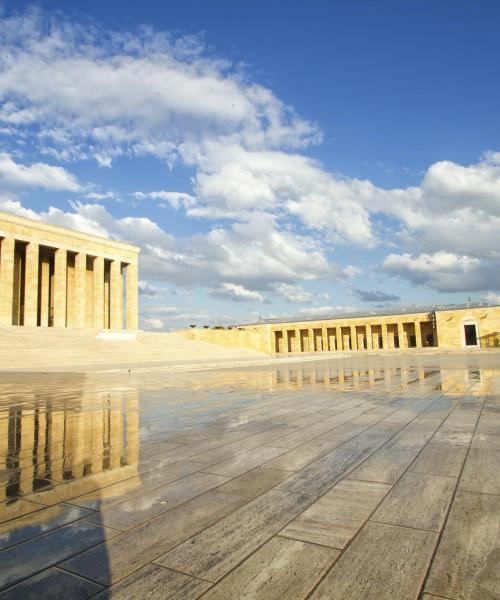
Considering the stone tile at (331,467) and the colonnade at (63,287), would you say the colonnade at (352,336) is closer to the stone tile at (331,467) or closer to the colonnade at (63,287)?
the colonnade at (63,287)

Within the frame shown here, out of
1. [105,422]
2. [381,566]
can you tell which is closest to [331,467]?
[381,566]

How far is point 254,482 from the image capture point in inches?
152

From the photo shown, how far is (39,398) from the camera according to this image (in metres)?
10.8

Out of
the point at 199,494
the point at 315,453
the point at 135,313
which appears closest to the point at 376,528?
the point at 199,494

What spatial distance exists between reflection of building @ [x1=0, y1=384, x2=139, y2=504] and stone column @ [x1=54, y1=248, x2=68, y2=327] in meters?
40.1

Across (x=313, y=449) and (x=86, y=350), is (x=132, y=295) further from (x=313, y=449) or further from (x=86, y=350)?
(x=313, y=449)

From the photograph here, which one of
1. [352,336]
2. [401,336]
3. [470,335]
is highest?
[352,336]

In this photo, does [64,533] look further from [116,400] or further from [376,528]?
[116,400]

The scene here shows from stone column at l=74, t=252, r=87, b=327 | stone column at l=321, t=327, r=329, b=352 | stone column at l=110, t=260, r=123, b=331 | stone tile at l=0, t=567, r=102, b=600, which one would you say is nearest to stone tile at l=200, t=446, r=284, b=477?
stone tile at l=0, t=567, r=102, b=600

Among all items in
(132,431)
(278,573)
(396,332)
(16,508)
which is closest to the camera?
(278,573)

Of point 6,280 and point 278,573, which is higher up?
point 6,280

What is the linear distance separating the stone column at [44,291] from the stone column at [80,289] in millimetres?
3970

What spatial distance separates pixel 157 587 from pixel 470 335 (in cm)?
6079

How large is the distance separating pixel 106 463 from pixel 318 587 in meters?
3.21
